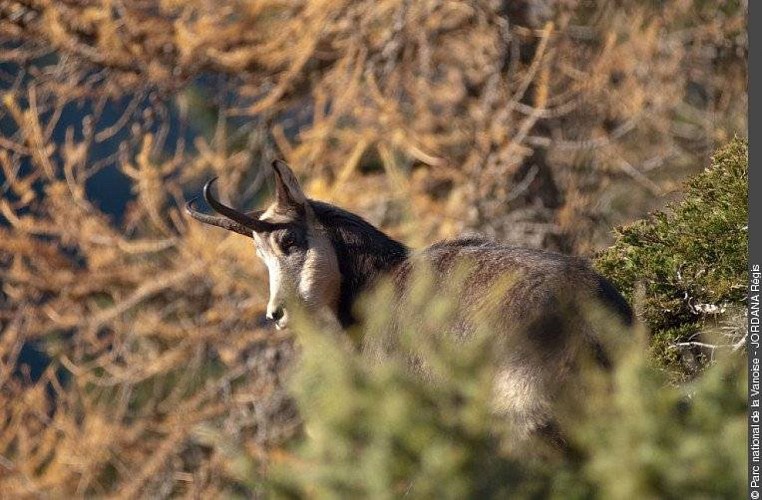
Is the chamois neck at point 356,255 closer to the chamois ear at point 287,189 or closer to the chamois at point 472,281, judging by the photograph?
the chamois at point 472,281

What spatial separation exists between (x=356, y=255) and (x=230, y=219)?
0.59m

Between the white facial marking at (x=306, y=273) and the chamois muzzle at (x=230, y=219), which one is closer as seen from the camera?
the chamois muzzle at (x=230, y=219)

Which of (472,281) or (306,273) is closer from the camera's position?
(472,281)

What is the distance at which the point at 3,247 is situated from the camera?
10.3m

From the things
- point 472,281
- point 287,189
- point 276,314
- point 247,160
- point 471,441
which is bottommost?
point 247,160

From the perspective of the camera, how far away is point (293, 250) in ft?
18.2

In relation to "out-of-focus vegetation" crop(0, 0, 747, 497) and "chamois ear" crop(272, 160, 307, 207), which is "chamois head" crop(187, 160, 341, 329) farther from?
"out-of-focus vegetation" crop(0, 0, 747, 497)

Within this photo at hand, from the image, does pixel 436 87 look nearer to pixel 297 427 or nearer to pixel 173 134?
pixel 297 427

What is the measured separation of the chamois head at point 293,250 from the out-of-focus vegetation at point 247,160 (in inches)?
153

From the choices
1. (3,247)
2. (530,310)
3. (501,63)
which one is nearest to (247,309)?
(3,247)

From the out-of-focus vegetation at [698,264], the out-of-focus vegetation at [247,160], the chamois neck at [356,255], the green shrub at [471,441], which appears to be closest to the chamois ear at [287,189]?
the chamois neck at [356,255]

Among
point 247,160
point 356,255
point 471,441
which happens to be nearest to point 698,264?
point 356,255

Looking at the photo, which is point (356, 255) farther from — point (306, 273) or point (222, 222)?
point (222, 222)

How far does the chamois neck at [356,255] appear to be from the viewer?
5574mm
